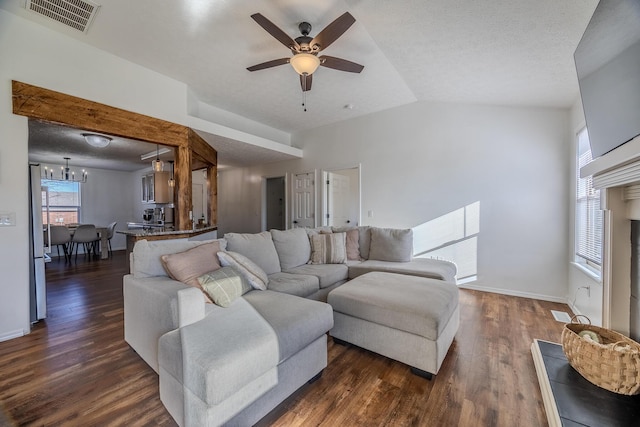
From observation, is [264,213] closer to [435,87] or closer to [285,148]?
[285,148]

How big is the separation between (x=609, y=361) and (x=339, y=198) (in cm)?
484

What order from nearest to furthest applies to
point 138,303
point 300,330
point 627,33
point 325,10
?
point 627,33, point 300,330, point 138,303, point 325,10

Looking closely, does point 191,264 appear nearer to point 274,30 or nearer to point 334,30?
point 274,30

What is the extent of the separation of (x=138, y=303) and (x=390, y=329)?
182 centimetres

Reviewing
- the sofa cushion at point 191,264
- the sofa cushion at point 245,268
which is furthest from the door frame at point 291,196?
the sofa cushion at point 191,264

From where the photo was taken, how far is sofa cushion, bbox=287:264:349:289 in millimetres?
2781

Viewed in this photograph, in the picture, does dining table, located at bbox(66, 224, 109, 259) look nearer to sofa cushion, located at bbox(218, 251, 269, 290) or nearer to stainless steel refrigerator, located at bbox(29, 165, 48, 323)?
stainless steel refrigerator, located at bbox(29, 165, 48, 323)

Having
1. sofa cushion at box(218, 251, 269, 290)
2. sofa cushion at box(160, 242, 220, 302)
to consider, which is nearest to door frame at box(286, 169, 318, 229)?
sofa cushion at box(218, 251, 269, 290)

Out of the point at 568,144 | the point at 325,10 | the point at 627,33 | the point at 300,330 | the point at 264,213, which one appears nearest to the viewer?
the point at 627,33

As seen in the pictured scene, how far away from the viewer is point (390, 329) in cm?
188

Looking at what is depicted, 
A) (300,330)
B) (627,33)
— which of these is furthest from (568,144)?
(300,330)

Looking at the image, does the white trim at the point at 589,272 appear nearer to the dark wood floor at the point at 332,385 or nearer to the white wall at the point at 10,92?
the dark wood floor at the point at 332,385

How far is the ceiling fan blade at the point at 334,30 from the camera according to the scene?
1.94 meters

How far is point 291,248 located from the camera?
121 inches
